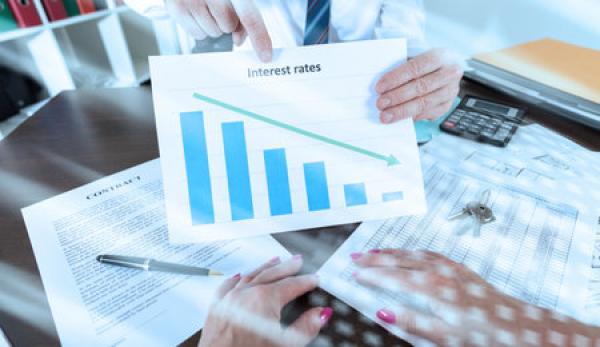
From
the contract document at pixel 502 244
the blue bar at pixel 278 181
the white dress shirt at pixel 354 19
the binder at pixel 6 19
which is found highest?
the binder at pixel 6 19

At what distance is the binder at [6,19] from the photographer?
133cm

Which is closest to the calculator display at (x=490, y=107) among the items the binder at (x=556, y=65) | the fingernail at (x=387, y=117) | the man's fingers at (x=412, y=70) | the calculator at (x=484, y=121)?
the calculator at (x=484, y=121)

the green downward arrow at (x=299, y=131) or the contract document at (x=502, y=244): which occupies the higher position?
the green downward arrow at (x=299, y=131)

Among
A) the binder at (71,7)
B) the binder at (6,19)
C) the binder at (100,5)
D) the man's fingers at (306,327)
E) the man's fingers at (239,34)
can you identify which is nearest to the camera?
the man's fingers at (306,327)

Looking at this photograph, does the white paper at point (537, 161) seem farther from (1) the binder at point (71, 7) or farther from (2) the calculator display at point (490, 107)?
(1) the binder at point (71, 7)

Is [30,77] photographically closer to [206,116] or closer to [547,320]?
[206,116]

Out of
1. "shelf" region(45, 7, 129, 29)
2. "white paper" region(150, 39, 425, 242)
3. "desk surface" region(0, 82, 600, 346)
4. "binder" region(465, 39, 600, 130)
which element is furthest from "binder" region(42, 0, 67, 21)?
"binder" region(465, 39, 600, 130)

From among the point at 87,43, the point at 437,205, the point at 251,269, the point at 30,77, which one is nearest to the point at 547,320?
the point at 437,205

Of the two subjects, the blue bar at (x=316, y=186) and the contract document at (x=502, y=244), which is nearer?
the contract document at (x=502, y=244)

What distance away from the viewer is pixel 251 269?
42cm

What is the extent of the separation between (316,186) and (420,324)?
218 millimetres

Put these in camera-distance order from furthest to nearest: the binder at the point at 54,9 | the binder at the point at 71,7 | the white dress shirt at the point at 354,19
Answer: the binder at the point at 71,7
the binder at the point at 54,9
the white dress shirt at the point at 354,19

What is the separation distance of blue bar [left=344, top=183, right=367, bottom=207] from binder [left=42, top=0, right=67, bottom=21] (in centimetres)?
166

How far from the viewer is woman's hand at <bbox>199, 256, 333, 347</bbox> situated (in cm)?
33
